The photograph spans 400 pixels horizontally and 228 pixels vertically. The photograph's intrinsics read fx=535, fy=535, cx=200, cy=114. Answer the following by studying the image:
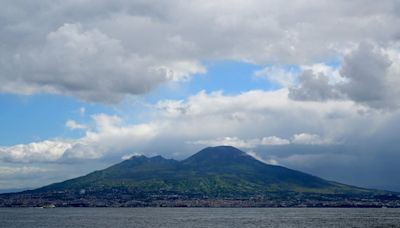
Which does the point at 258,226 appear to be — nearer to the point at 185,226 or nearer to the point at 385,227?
the point at 185,226

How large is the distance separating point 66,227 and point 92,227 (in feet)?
35.2

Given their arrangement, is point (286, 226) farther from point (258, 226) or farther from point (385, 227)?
point (385, 227)

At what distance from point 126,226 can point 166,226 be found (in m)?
14.8

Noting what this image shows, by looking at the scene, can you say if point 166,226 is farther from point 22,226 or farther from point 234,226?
point 22,226

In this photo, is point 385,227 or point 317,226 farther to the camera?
point 317,226

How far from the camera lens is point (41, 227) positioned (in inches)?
7692

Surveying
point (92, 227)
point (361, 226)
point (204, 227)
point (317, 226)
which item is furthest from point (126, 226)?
point (361, 226)

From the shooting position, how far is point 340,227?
18575 centimetres

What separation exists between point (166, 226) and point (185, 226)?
7251 millimetres

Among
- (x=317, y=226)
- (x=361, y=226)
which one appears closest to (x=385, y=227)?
(x=361, y=226)

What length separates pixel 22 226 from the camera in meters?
200

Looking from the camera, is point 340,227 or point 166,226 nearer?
point 340,227

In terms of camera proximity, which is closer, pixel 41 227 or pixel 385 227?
pixel 385 227

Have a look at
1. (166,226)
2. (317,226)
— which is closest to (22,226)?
(166,226)
